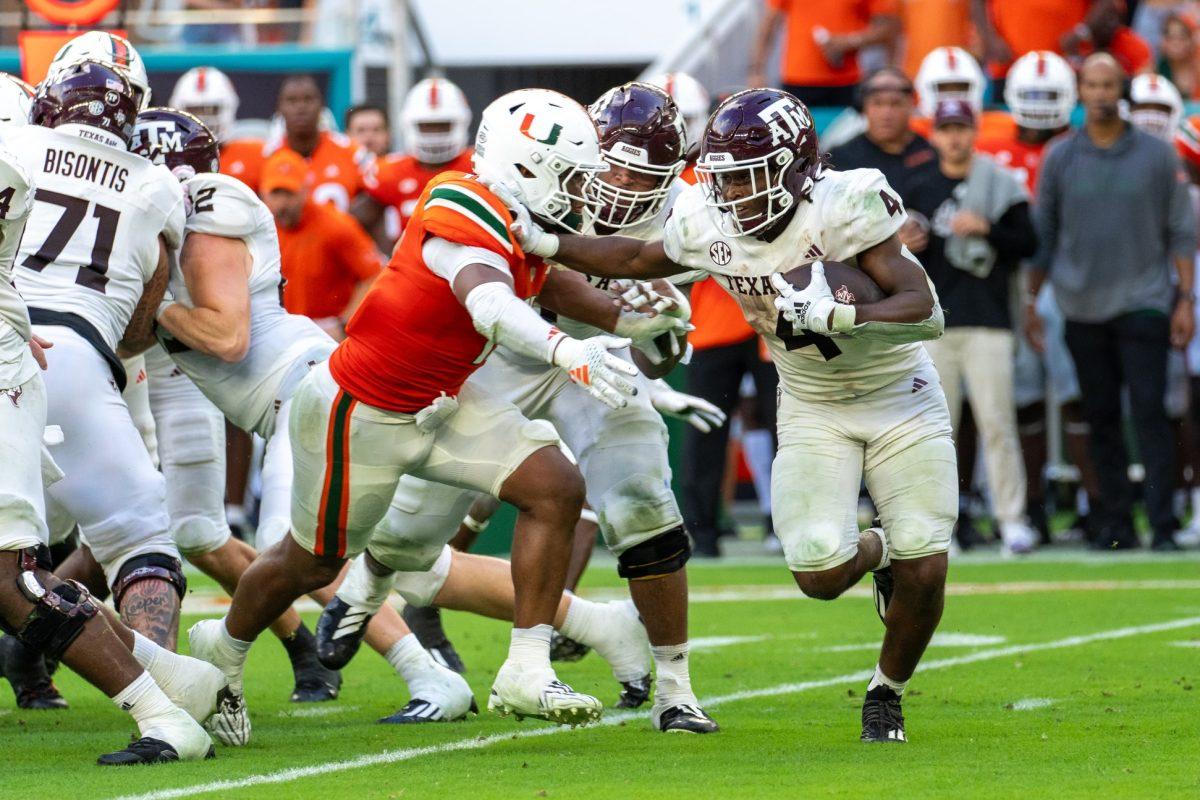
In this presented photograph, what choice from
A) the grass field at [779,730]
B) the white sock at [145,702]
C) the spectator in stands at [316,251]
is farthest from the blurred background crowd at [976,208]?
the white sock at [145,702]

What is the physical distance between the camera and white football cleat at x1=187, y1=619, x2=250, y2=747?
5246mm

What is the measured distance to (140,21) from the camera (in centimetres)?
1328

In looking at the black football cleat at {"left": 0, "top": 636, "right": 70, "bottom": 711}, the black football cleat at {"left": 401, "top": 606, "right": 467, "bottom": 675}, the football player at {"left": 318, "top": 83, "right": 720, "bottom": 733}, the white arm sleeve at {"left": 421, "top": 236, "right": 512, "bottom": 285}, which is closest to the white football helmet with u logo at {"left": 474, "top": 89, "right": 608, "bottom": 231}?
the white arm sleeve at {"left": 421, "top": 236, "right": 512, "bottom": 285}

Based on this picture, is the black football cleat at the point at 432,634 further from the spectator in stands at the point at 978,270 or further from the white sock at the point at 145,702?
the spectator in stands at the point at 978,270

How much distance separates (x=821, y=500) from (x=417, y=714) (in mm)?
1360

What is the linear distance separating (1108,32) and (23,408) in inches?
355

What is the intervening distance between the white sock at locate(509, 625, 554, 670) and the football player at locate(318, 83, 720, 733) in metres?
0.54

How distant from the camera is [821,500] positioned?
518cm

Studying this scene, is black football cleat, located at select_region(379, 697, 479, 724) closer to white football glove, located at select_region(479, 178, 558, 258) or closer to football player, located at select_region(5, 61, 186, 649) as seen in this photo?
football player, located at select_region(5, 61, 186, 649)

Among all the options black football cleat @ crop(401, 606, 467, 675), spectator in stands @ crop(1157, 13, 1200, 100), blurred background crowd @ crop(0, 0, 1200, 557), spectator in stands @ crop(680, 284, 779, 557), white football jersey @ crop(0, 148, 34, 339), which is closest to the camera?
white football jersey @ crop(0, 148, 34, 339)

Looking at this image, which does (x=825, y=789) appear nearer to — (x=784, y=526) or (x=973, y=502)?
(x=784, y=526)

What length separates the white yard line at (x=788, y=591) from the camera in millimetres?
8672

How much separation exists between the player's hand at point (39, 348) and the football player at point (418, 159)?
17.0 ft

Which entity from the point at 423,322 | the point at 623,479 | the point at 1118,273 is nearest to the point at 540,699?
the point at 623,479
